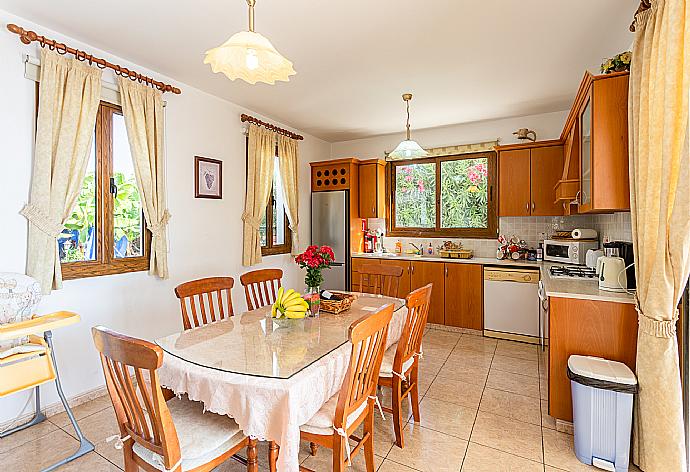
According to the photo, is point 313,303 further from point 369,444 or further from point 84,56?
point 84,56

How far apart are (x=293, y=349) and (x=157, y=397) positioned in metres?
0.63

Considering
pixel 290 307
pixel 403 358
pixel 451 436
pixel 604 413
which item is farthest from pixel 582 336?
pixel 290 307

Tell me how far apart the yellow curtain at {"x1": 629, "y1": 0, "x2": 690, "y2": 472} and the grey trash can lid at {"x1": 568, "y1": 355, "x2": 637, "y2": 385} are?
7cm

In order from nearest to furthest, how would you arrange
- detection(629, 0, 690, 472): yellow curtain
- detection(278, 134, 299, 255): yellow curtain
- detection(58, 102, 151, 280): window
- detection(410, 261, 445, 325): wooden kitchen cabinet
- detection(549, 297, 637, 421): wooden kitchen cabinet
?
1. detection(629, 0, 690, 472): yellow curtain
2. detection(549, 297, 637, 421): wooden kitchen cabinet
3. detection(58, 102, 151, 280): window
4. detection(410, 261, 445, 325): wooden kitchen cabinet
5. detection(278, 134, 299, 255): yellow curtain

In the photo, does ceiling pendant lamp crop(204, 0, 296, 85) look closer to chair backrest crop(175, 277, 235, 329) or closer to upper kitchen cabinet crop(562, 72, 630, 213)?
chair backrest crop(175, 277, 235, 329)

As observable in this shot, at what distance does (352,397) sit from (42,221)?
2.36 metres

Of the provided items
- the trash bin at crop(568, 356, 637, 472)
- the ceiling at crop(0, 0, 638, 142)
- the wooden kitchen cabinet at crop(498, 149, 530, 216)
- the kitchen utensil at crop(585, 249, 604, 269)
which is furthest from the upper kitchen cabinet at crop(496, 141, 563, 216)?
the trash bin at crop(568, 356, 637, 472)

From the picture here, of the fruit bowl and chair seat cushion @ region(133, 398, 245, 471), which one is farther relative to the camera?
the fruit bowl

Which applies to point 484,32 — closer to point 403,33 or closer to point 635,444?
point 403,33

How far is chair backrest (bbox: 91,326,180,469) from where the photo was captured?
1191 mm

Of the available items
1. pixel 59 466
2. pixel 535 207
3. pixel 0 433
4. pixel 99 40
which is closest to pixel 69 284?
pixel 0 433

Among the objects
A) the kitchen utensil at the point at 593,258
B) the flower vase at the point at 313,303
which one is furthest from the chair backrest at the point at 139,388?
the kitchen utensil at the point at 593,258

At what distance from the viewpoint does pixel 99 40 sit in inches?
103

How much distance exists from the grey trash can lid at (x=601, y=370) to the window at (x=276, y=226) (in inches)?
135
